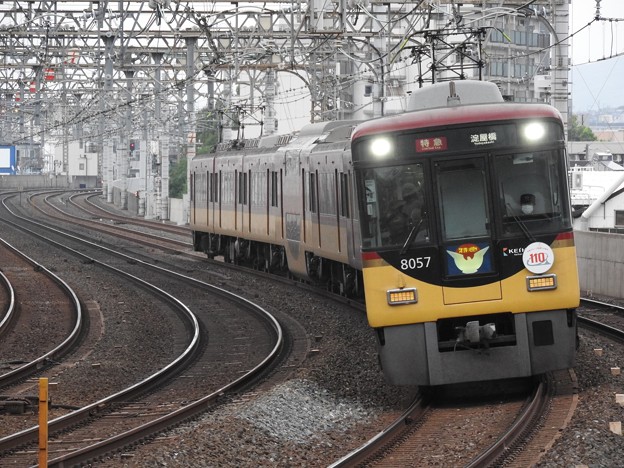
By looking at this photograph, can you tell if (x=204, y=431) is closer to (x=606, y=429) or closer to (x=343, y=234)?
(x=606, y=429)

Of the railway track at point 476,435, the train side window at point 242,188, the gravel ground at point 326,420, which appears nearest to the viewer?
the railway track at point 476,435

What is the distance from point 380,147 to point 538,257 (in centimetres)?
172

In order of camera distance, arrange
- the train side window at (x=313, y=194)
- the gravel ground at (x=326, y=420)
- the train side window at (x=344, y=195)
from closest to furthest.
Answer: the gravel ground at (x=326, y=420), the train side window at (x=344, y=195), the train side window at (x=313, y=194)

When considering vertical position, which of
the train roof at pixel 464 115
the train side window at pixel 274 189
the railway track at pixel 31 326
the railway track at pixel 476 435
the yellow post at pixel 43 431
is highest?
the train side window at pixel 274 189

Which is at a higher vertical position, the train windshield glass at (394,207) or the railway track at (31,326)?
the train windshield glass at (394,207)

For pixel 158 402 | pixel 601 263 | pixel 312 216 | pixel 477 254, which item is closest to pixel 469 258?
pixel 477 254

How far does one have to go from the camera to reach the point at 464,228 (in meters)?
11.5

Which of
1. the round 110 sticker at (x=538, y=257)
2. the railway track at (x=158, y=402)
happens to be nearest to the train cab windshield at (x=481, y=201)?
the round 110 sticker at (x=538, y=257)

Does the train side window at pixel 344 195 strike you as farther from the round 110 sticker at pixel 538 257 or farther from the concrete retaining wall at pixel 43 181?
the concrete retaining wall at pixel 43 181

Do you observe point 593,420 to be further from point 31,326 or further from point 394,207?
point 31,326

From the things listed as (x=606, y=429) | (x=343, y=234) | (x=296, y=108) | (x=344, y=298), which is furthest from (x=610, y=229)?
(x=296, y=108)

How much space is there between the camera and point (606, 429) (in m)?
9.45

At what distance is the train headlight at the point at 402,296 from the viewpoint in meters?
11.4

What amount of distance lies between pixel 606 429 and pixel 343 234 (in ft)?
29.3
